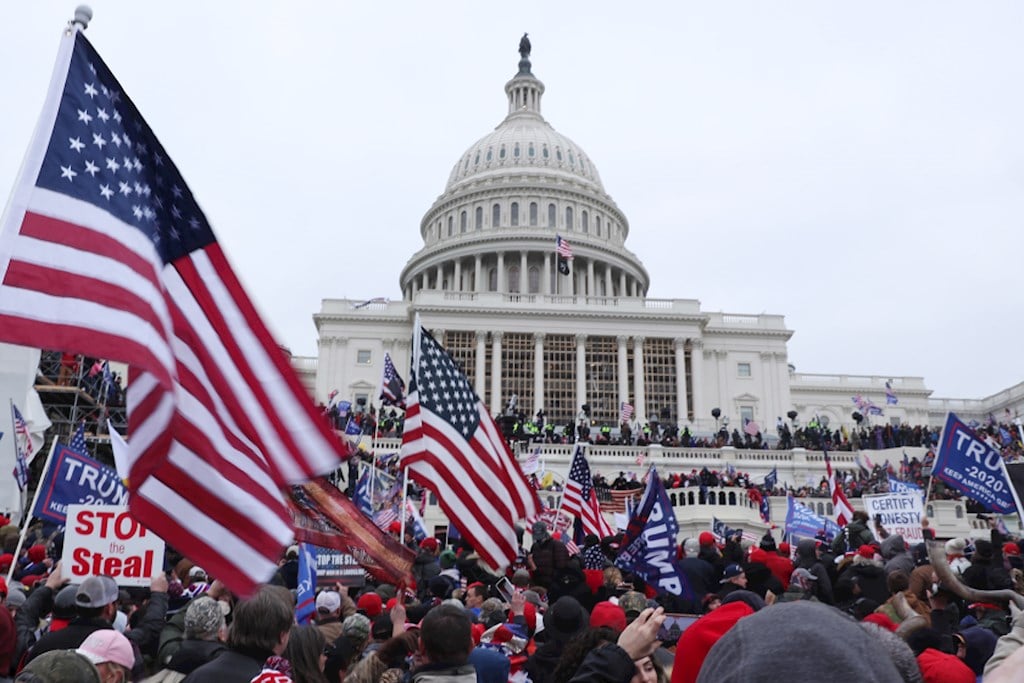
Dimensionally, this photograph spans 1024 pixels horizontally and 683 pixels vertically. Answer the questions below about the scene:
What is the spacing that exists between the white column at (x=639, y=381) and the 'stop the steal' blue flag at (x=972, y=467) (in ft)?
153

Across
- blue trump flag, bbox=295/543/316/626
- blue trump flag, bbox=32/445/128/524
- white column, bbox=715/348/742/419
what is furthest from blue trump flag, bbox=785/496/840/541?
white column, bbox=715/348/742/419

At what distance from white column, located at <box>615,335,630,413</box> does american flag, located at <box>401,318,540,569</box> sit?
51.4 meters

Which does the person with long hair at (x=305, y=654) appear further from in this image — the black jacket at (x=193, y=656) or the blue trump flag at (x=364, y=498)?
the blue trump flag at (x=364, y=498)

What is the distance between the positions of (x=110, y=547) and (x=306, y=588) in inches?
62.8

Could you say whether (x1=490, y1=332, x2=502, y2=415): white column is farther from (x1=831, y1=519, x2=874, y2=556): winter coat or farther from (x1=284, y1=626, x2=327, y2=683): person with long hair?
(x1=284, y1=626, x2=327, y2=683): person with long hair

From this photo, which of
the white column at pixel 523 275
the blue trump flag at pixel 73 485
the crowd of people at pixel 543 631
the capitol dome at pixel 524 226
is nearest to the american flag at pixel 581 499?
the crowd of people at pixel 543 631

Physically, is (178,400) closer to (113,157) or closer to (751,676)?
(113,157)

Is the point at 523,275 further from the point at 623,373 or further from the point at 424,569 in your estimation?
the point at 424,569

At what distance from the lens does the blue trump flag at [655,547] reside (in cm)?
970

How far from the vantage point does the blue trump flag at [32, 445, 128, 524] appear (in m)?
10.6

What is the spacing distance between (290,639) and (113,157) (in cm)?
268

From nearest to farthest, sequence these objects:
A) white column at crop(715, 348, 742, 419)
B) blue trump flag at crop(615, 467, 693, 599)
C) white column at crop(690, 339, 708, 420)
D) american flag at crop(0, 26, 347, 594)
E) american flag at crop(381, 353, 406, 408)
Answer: american flag at crop(0, 26, 347, 594) → blue trump flag at crop(615, 467, 693, 599) → american flag at crop(381, 353, 406, 408) → white column at crop(690, 339, 708, 420) → white column at crop(715, 348, 742, 419)

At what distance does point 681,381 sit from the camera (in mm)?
62812

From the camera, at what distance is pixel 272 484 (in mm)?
4699
